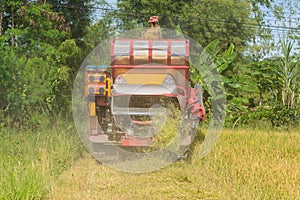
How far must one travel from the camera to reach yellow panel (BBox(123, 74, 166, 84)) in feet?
24.3

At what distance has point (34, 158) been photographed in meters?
6.28

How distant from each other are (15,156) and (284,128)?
8.18m

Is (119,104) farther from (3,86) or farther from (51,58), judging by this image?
(51,58)

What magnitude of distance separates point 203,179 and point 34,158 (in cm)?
247

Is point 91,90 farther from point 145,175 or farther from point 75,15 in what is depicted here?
point 75,15

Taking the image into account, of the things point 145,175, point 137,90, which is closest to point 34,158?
point 145,175

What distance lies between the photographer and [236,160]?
6633 mm

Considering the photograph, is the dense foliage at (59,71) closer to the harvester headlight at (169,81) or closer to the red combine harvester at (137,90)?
the red combine harvester at (137,90)

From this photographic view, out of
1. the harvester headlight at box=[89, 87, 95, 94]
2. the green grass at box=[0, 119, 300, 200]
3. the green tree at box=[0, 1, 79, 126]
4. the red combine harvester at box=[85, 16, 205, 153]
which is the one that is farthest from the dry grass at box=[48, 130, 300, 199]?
the green tree at box=[0, 1, 79, 126]

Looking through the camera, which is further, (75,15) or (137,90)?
(75,15)

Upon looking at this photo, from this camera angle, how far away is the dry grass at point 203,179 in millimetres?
5223

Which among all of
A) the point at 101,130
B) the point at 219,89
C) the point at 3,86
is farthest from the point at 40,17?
the point at 219,89

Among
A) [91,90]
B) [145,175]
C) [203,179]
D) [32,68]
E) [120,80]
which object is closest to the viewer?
[203,179]

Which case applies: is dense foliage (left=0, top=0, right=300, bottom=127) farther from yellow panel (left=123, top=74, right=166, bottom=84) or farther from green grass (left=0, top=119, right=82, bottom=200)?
yellow panel (left=123, top=74, right=166, bottom=84)
